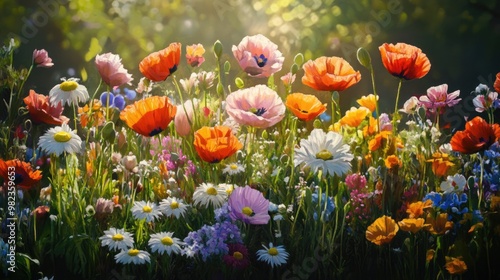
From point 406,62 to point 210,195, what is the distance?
3.04ft

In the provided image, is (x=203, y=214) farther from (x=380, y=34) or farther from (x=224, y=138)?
(x=380, y=34)

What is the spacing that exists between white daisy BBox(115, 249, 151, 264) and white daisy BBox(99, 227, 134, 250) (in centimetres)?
2

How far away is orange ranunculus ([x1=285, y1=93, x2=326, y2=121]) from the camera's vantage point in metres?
2.84

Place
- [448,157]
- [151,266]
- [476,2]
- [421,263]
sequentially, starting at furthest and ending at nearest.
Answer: [476,2], [448,157], [421,263], [151,266]

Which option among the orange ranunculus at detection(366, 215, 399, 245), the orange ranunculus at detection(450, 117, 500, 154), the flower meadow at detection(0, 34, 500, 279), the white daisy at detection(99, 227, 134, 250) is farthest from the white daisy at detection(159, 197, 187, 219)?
the orange ranunculus at detection(450, 117, 500, 154)

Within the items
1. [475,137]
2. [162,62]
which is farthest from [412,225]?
[162,62]

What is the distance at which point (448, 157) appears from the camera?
296cm

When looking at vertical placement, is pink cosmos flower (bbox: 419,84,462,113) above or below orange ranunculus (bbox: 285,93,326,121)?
above

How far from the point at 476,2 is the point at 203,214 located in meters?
3.75

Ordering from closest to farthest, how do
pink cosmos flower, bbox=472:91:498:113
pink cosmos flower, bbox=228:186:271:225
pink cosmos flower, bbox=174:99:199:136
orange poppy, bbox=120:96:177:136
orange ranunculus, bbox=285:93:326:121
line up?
pink cosmos flower, bbox=228:186:271:225, orange poppy, bbox=120:96:177:136, orange ranunculus, bbox=285:93:326:121, pink cosmos flower, bbox=174:99:199:136, pink cosmos flower, bbox=472:91:498:113

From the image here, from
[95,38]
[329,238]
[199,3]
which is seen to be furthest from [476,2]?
[329,238]

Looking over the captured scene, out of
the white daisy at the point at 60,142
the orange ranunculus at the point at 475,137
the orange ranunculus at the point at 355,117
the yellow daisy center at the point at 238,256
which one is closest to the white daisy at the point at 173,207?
the yellow daisy center at the point at 238,256

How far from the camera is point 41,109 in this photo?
3029 millimetres

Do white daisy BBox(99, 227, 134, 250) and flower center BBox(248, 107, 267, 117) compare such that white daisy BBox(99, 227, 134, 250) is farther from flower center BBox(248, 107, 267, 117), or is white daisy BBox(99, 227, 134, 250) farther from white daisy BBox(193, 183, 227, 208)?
flower center BBox(248, 107, 267, 117)
